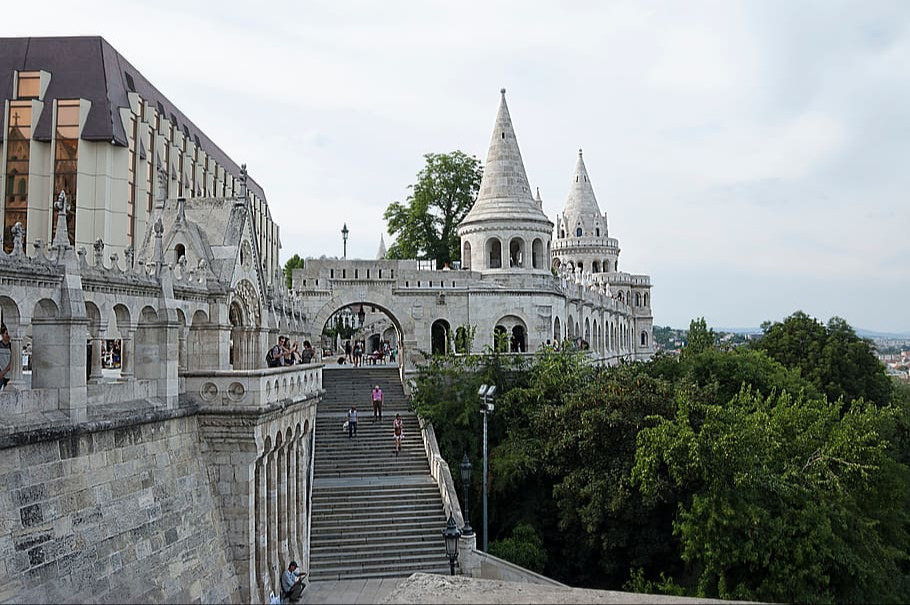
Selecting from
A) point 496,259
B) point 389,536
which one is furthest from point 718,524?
point 496,259

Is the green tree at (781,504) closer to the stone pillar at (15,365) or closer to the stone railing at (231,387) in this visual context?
the stone railing at (231,387)

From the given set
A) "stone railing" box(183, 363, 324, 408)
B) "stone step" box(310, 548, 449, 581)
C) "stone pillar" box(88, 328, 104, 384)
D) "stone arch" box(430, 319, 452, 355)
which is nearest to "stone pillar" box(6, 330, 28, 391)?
"stone pillar" box(88, 328, 104, 384)

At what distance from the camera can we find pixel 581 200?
7225cm

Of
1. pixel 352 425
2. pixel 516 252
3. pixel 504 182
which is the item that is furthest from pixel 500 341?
pixel 504 182

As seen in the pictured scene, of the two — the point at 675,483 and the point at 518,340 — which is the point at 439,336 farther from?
the point at 675,483

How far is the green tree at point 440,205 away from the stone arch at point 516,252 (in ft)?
33.1

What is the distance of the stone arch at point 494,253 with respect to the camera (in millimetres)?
36781

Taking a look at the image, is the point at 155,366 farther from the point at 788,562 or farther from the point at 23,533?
the point at 788,562

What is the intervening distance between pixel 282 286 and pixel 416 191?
75.7 ft

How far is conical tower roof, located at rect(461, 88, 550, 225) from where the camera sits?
36906 millimetres

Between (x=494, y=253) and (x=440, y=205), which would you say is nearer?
(x=494, y=253)

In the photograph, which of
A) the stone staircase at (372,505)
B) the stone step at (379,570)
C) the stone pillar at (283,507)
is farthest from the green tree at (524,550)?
the stone pillar at (283,507)

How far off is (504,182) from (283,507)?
23278 mm

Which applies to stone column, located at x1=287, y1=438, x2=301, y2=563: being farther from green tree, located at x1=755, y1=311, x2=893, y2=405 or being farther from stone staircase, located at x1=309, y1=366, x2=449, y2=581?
green tree, located at x1=755, y1=311, x2=893, y2=405
